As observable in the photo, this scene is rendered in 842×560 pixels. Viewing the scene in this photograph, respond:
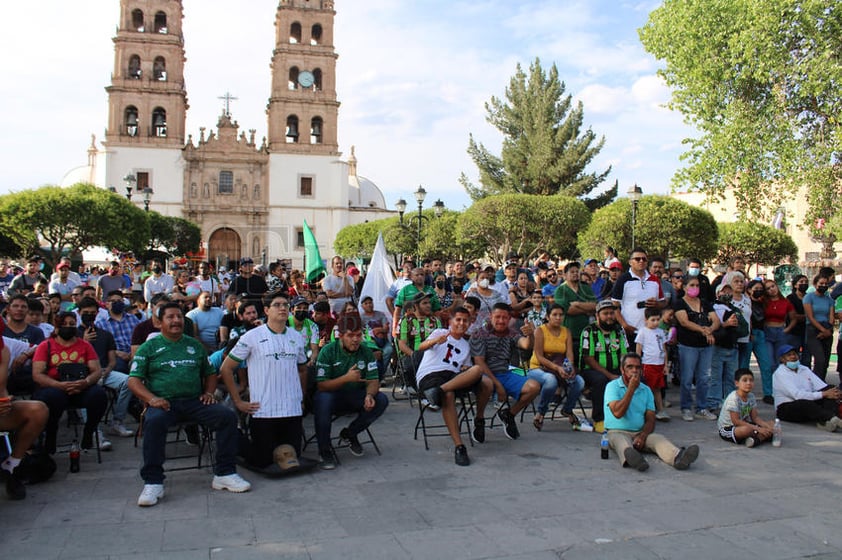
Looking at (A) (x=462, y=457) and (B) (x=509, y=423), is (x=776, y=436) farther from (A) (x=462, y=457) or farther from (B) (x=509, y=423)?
(A) (x=462, y=457)

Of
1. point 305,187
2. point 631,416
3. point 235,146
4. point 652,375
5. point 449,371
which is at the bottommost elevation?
point 631,416

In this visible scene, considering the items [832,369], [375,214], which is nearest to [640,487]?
[832,369]

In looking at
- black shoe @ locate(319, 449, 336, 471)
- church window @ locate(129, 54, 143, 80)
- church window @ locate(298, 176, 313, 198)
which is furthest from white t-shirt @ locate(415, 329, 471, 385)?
church window @ locate(129, 54, 143, 80)

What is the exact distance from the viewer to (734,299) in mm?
8805

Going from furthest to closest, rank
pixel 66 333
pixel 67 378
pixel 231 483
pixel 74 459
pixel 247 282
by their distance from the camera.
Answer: pixel 247 282 → pixel 66 333 → pixel 67 378 → pixel 74 459 → pixel 231 483

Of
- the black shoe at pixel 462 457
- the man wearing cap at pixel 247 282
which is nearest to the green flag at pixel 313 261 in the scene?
the man wearing cap at pixel 247 282

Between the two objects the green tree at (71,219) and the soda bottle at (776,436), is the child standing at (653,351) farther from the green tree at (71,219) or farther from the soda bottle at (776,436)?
the green tree at (71,219)

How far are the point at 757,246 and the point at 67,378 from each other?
41.4 meters

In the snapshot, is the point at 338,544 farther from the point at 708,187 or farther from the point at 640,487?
the point at 708,187

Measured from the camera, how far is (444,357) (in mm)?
6871

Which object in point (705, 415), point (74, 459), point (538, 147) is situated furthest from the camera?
point (538, 147)

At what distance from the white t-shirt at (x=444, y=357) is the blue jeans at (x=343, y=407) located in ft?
1.81

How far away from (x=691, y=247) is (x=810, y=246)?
2387 cm

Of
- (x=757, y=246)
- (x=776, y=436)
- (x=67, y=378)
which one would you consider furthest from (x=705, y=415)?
(x=757, y=246)
